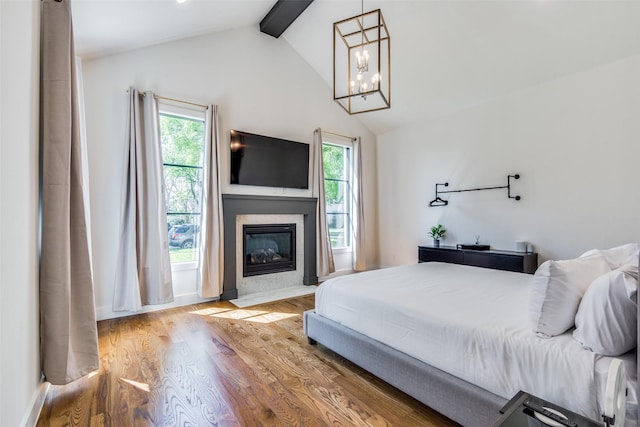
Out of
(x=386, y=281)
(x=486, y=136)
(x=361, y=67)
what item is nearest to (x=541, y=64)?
(x=486, y=136)

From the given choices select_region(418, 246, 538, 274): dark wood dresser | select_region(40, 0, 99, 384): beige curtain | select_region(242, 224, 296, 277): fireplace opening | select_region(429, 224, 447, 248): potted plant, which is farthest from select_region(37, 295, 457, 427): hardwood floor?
select_region(429, 224, 447, 248): potted plant

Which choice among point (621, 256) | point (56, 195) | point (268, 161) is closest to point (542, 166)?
point (621, 256)

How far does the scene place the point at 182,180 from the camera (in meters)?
3.91

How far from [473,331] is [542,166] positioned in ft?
10.9

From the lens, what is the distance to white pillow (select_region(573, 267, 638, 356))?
1.21 meters

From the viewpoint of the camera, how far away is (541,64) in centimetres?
366

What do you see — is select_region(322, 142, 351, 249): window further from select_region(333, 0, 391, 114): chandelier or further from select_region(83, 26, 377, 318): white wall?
select_region(333, 0, 391, 114): chandelier

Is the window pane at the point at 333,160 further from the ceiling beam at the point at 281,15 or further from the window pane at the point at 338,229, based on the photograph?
the ceiling beam at the point at 281,15

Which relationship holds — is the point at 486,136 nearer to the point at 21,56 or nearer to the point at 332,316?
the point at 332,316

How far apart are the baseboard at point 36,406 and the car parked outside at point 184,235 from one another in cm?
203

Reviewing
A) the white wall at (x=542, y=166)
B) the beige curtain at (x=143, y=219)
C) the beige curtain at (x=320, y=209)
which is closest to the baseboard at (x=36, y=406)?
the beige curtain at (x=143, y=219)

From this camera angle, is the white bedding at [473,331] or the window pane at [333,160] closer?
the white bedding at [473,331]

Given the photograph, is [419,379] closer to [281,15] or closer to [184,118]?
[184,118]

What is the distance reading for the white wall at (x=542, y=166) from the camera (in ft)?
10.9
